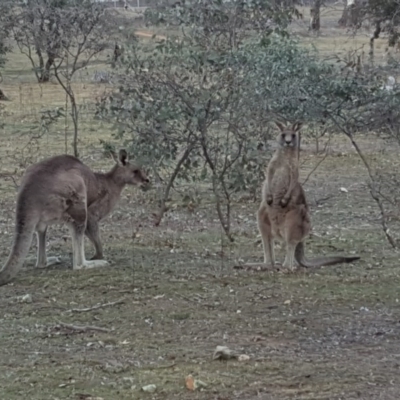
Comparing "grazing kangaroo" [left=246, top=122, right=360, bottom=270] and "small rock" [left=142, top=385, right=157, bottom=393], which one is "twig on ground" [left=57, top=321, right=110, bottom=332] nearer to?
"small rock" [left=142, top=385, right=157, bottom=393]

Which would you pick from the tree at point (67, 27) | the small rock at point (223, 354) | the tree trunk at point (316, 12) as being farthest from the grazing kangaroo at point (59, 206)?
the tree trunk at point (316, 12)

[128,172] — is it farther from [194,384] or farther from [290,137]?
[194,384]

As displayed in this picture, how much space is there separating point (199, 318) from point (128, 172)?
2.72 meters

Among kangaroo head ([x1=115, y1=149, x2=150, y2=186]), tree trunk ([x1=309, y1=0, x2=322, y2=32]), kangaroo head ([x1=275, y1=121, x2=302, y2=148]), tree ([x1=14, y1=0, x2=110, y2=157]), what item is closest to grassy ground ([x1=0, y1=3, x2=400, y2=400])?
kangaroo head ([x1=115, y1=149, x2=150, y2=186])

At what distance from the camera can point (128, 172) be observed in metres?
8.05

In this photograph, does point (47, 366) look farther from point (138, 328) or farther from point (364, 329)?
point (364, 329)

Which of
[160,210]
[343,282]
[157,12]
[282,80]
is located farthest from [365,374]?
[282,80]

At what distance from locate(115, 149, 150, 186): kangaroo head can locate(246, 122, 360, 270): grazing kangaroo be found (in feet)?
4.72

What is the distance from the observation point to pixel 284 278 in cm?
659

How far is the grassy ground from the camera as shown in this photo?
4.39 m

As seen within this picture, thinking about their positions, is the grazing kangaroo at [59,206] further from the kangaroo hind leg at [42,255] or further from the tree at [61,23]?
the tree at [61,23]

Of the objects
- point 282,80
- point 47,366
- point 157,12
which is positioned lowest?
point 47,366

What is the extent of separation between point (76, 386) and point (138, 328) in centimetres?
109

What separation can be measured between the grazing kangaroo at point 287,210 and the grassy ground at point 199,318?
185mm
